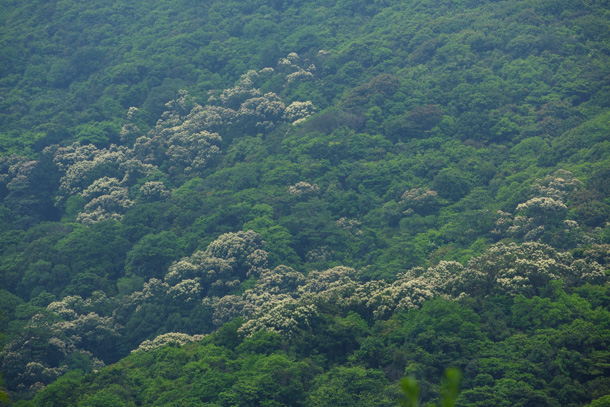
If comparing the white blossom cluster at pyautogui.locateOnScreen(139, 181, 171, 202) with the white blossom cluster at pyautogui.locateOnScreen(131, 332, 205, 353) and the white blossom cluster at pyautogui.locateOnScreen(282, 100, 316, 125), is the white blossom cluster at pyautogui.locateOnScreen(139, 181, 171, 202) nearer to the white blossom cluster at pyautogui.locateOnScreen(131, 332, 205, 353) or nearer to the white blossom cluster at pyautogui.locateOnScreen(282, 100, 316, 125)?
the white blossom cluster at pyautogui.locateOnScreen(282, 100, 316, 125)

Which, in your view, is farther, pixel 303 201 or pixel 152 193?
pixel 152 193

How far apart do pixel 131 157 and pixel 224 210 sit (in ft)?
49.9

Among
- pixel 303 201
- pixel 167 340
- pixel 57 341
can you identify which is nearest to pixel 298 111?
pixel 303 201

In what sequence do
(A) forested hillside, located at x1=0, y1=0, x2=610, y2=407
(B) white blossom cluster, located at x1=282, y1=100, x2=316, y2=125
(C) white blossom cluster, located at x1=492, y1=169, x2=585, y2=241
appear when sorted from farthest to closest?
(B) white blossom cluster, located at x1=282, y1=100, x2=316, y2=125
(C) white blossom cluster, located at x1=492, y1=169, x2=585, y2=241
(A) forested hillside, located at x1=0, y1=0, x2=610, y2=407

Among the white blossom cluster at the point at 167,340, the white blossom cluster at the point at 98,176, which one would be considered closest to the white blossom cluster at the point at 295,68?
the white blossom cluster at the point at 98,176

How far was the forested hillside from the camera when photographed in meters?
37.2

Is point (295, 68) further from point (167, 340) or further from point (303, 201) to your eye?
point (167, 340)

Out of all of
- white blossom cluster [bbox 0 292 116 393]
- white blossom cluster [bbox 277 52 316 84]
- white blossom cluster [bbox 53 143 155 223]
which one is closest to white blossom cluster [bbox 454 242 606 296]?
white blossom cluster [bbox 0 292 116 393]

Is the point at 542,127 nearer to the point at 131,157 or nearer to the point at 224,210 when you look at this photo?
the point at 224,210

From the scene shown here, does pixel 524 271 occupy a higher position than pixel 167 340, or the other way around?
pixel 524 271

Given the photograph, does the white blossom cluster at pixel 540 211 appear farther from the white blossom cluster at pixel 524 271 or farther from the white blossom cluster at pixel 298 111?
the white blossom cluster at pixel 298 111

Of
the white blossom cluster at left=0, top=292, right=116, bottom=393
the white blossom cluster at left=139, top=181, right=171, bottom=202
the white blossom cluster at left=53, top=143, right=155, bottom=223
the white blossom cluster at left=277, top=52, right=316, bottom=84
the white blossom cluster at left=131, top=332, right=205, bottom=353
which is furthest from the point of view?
the white blossom cluster at left=277, top=52, right=316, bottom=84

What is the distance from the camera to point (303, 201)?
197 feet

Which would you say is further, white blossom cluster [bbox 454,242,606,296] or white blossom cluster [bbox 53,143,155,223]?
white blossom cluster [bbox 53,143,155,223]
